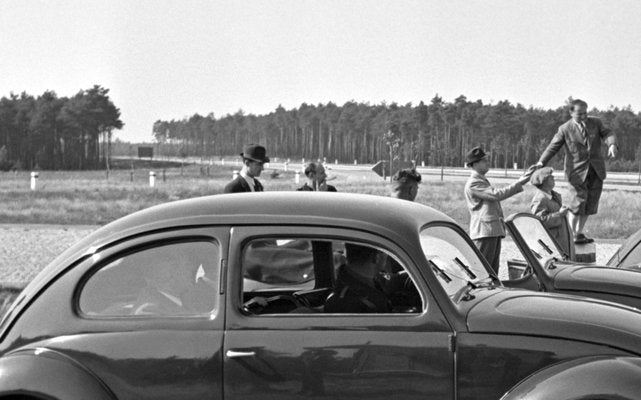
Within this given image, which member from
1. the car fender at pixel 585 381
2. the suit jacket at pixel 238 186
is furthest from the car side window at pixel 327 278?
the suit jacket at pixel 238 186

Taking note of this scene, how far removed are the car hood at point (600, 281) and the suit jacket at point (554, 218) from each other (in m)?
1.31

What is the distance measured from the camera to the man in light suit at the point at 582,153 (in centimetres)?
1157

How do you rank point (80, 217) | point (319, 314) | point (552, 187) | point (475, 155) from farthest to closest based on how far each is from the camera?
point (80, 217), point (475, 155), point (552, 187), point (319, 314)

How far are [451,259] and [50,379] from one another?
2108 mm

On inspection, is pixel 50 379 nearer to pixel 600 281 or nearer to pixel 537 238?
pixel 600 281

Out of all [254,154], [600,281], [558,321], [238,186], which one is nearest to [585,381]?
[558,321]

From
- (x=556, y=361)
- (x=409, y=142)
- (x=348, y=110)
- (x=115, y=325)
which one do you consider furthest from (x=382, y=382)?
(x=348, y=110)

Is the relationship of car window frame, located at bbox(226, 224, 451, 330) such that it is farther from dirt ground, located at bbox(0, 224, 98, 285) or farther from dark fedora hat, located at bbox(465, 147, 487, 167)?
dirt ground, located at bbox(0, 224, 98, 285)

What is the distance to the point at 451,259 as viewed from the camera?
4.65m

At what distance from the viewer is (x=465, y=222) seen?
24.0 metres

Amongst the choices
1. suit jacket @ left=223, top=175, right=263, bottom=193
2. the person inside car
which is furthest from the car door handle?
suit jacket @ left=223, top=175, right=263, bottom=193

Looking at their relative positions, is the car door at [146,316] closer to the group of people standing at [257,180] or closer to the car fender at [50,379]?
the car fender at [50,379]

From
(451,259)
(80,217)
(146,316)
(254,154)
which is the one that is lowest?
(80,217)

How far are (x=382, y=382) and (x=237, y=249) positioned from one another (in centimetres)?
93
